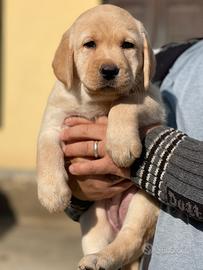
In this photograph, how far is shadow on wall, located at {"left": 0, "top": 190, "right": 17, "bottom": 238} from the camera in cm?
624

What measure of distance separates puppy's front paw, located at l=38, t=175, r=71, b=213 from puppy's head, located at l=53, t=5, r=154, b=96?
0.38m

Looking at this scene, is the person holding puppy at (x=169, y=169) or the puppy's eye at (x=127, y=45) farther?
the puppy's eye at (x=127, y=45)

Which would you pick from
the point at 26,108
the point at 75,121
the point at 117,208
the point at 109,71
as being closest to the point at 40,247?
the point at 26,108

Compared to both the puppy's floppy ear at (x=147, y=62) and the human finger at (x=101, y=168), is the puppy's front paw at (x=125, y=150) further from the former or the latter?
the puppy's floppy ear at (x=147, y=62)

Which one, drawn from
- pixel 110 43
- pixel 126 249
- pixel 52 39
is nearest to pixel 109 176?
pixel 126 249

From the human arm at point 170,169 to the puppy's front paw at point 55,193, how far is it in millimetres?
138

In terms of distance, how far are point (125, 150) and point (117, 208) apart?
18.0 inches

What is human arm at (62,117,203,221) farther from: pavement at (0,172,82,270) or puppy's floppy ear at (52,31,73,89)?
pavement at (0,172,82,270)

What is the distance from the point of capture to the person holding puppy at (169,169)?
225 centimetres

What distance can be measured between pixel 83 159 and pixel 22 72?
12.5 feet

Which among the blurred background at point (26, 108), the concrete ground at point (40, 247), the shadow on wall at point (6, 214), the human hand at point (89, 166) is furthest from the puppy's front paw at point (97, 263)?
the shadow on wall at point (6, 214)

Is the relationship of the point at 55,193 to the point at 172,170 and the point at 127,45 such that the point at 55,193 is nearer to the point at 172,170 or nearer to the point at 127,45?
the point at 172,170

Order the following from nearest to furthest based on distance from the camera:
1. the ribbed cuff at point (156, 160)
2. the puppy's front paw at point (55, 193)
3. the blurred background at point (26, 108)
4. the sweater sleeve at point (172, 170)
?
the sweater sleeve at point (172, 170), the ribbed cuff at point (156, 160), the puppy's front paw at point (55, 193), the blurred background at point (26, 108)

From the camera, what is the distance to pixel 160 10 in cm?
554
